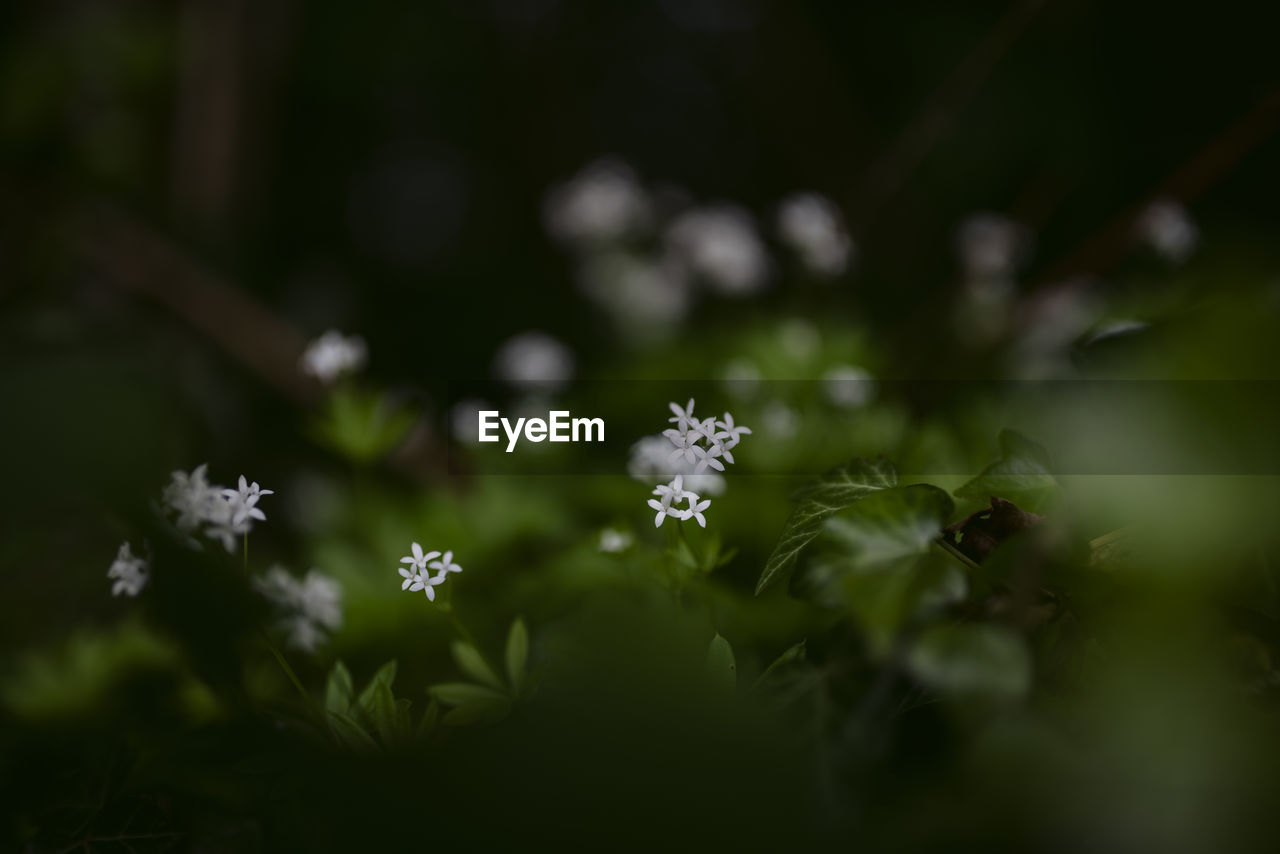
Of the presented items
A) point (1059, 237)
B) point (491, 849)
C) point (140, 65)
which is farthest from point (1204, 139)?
point (140, 65)

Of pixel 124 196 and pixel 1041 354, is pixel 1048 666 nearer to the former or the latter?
pixel 1041 354

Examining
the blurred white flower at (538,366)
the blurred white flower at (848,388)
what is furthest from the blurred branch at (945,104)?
the blurred white flower at (538,366)

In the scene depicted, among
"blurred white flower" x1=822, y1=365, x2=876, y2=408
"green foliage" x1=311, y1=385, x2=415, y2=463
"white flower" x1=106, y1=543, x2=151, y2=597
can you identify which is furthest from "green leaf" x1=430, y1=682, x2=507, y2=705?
"blurred white flower" x1=822, y1=365, x2=876, y2=408

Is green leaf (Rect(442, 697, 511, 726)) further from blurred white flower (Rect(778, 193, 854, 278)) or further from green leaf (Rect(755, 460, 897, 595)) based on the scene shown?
blurred white flower (Rect(778, 193, 854, 278))

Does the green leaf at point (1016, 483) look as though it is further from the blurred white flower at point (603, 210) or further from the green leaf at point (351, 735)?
the blurred white flower at point (603, 210)

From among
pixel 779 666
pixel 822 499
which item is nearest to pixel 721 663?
pixel 779 666
